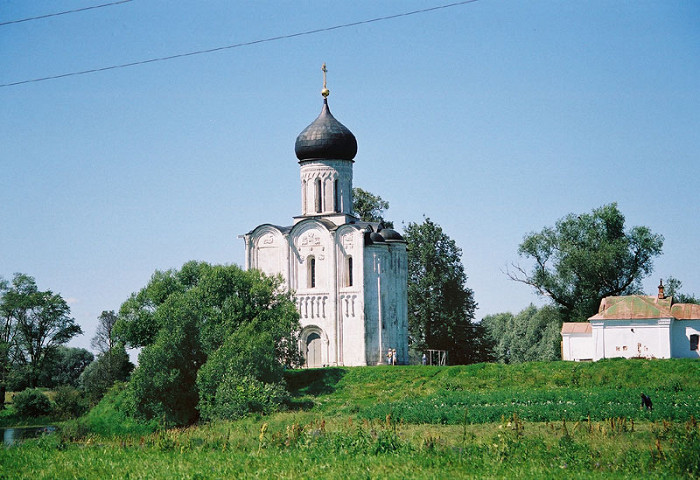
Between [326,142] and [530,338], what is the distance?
2123 cm

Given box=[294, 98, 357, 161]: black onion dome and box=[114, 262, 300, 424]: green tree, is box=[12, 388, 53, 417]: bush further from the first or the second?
box=[294, 98, 357, 161]: black onion dome

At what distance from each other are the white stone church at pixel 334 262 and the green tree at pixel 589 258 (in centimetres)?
892

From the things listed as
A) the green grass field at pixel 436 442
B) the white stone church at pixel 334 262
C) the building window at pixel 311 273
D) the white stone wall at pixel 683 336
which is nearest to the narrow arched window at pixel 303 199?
the white stone church at pixel 334 262

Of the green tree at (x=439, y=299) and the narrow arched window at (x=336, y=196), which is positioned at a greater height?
the narrow arched window at (x=336, y=196)

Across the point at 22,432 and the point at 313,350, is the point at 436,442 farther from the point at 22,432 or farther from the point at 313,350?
the point at 313,350

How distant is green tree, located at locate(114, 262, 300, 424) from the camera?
31.0 metres

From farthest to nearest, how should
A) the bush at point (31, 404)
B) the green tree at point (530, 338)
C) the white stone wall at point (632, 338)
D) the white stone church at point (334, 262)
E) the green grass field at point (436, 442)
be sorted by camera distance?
the green tree at point (530, 338) < the white stone church at point (334, 262) < the bush at point (31, 404) < the white stone wall at point (632, 338) < the green grass field at point (436, 442)

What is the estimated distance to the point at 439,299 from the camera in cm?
5056

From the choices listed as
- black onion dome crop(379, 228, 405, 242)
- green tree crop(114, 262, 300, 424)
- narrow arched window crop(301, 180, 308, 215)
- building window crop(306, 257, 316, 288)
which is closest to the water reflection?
green tree crop(114, 262, 300, 424)

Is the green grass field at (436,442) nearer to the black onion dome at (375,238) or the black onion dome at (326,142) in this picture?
the black onion dome at (375,238)

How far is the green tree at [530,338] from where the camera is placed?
53.2 metres

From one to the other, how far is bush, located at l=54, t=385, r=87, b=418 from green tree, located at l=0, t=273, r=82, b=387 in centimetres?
871

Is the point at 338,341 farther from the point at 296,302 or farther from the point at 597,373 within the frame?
the point at 597,373

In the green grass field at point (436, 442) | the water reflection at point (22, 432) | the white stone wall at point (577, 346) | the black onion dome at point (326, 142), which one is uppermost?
the black onion dome at point (326, 142)
